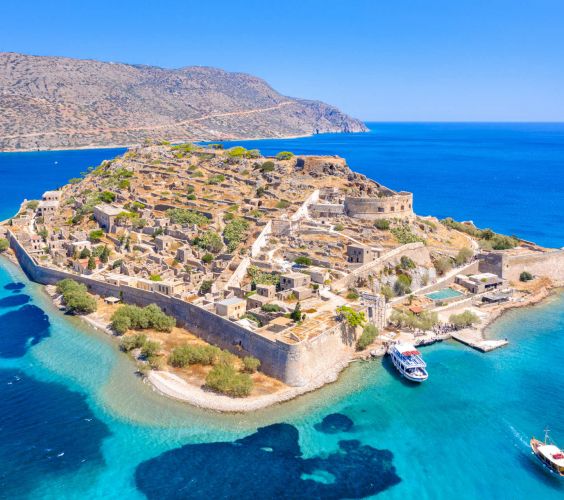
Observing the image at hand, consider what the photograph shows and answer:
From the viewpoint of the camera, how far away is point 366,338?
3578cm

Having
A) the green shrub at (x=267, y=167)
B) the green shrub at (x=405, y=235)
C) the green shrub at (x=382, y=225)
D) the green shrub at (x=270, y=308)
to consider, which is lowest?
the green shrub at (x=270, y=308)

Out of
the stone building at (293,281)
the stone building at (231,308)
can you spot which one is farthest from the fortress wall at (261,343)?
the stone building at (293,281)

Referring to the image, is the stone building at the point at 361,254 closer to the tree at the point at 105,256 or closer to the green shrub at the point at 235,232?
the green shrub at the point at 235,232

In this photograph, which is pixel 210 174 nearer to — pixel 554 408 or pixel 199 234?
pixel 199 234

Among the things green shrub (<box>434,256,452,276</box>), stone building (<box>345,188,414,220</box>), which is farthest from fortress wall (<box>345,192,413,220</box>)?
green shrub (<box>434,256,452,276</box>)

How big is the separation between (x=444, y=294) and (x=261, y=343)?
2116 cm

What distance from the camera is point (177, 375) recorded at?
31984 mm

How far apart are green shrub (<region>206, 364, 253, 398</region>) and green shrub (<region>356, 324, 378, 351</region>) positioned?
30.4 ft

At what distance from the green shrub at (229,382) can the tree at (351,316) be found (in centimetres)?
843

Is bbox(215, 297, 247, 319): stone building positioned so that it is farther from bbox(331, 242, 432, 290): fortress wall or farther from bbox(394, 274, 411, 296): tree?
bbox(394, 274, 411, 296): tree

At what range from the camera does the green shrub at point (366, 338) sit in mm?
35688

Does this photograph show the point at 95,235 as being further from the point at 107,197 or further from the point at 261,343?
the point at 261,343

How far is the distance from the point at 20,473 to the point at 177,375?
10.4 metres

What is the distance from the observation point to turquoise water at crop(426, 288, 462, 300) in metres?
44.6
